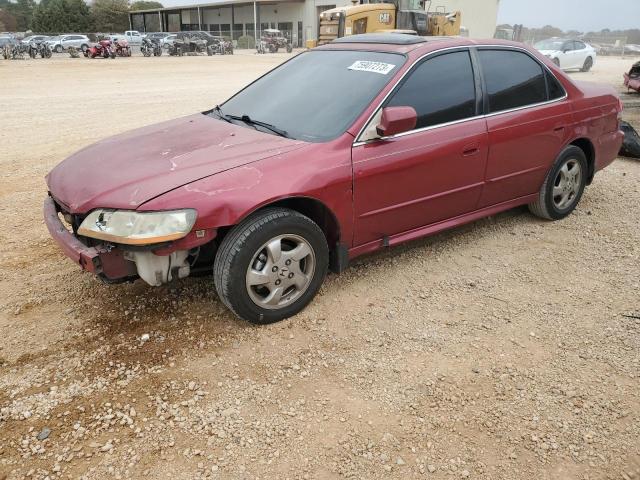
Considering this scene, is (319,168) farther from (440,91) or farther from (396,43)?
(396,43)

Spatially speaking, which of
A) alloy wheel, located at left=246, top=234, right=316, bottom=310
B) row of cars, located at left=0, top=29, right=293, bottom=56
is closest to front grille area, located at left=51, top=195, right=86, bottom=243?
alloy wheel, located at left=246, top=234, right=316, bottom=310

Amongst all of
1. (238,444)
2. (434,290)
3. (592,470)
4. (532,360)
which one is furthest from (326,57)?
(592,470)

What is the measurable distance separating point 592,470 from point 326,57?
3183 mm

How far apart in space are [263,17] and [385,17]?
39.0 metres

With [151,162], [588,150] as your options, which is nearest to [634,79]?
[588,150]

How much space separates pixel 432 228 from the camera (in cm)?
390

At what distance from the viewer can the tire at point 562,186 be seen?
4582 millimetres

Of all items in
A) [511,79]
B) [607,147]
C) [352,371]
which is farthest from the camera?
[607,147]

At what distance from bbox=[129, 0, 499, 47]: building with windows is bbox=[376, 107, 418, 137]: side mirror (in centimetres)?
3908

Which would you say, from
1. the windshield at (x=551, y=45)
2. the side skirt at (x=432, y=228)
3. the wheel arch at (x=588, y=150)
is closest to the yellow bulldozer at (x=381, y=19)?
the windshield at (x=551, y=45)

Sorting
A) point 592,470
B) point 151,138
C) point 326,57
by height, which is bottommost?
point 592,470

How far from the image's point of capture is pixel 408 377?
9.15 feet

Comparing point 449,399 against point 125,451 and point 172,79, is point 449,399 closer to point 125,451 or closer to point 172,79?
point 125,451

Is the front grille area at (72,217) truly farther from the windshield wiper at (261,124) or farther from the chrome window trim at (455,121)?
the chrome window trim at (455,121)
